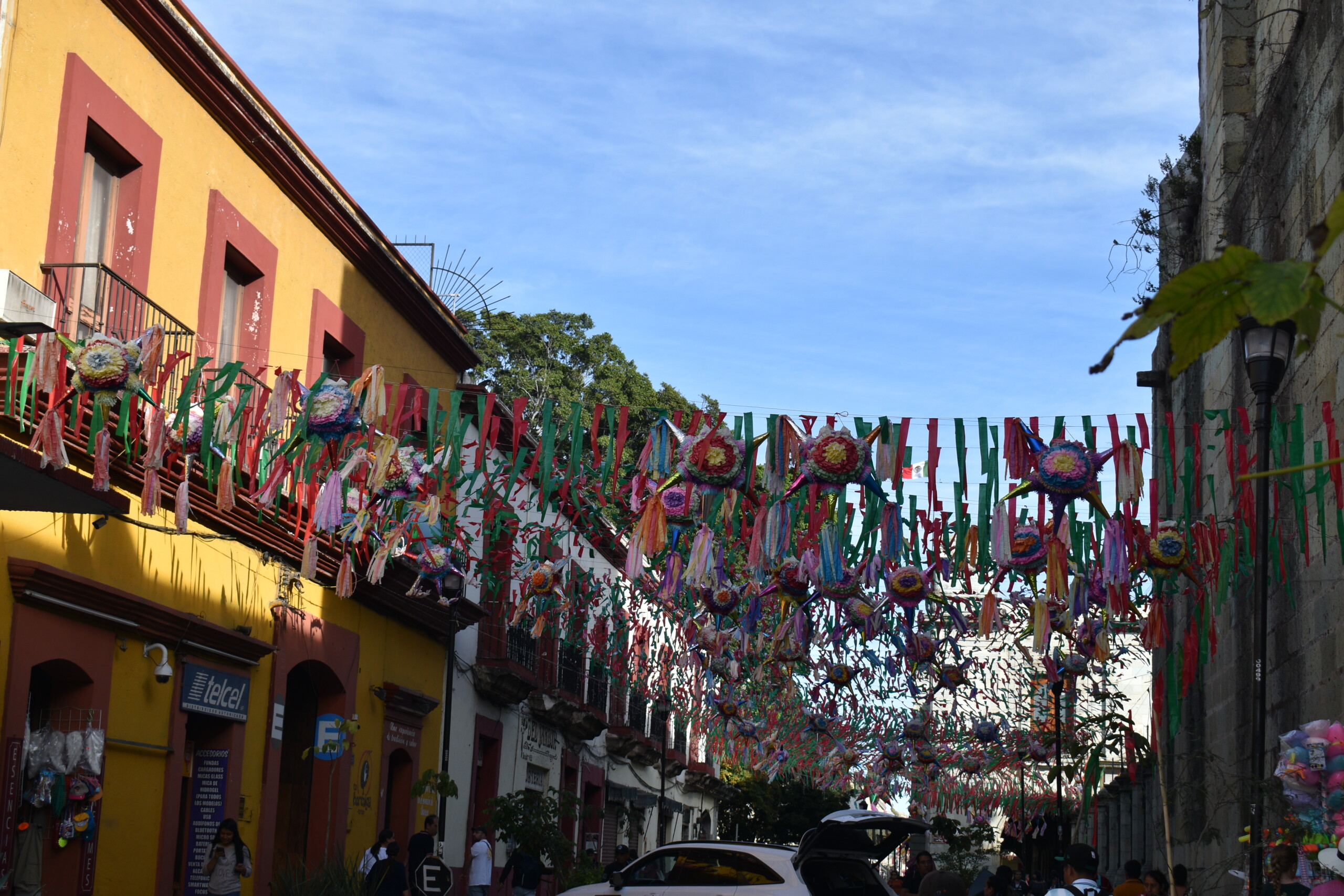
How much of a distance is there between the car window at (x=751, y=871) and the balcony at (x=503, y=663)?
41.2 ft

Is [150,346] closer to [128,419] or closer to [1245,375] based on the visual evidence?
[128,419]

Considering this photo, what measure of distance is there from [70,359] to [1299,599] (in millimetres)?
9761

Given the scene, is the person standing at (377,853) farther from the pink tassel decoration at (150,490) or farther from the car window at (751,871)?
the pink tassel decoration at (150,490)

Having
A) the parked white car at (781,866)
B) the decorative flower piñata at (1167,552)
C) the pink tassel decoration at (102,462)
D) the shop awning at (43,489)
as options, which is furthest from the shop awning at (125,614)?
the decorative flower piñata at (1167,552)

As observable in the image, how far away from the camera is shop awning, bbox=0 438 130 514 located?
9005 mm

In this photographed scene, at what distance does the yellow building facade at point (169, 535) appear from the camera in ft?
36.9

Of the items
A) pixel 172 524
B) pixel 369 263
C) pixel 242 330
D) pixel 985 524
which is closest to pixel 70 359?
pixel 172 524

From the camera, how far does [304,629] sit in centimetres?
1686

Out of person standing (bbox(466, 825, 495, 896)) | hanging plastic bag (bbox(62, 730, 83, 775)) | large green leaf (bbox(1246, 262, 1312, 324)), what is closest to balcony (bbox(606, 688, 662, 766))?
person standing (bbox(466, 825, 495, 896))

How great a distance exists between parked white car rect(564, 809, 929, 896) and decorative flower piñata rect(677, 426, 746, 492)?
123 inches

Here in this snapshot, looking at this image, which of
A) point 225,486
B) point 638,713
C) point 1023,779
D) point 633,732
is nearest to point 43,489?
point 225,486

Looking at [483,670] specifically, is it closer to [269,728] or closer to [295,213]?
[269,728]

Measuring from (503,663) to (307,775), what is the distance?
258 inches

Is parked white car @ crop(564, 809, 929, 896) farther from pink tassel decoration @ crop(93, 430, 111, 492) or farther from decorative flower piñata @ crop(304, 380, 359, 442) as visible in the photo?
pink tassel decoration @ crop(93, 430, 111, 492)
